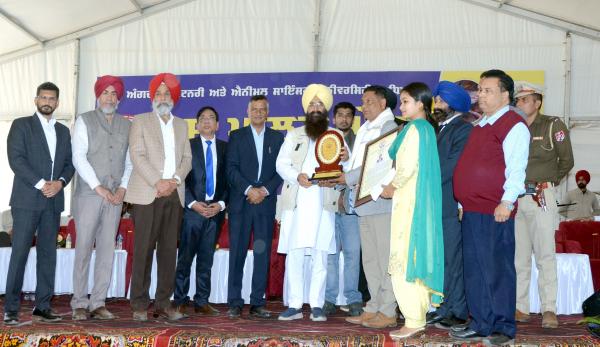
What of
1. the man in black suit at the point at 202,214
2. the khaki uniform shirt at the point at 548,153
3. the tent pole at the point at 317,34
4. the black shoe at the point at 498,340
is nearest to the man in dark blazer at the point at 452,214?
the black shoe at the point at 498,340

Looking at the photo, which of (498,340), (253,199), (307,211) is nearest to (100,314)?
(253,199)

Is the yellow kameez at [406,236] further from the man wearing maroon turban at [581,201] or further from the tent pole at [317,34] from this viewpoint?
the tent pole at [317,34]

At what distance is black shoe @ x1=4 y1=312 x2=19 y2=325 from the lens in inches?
182

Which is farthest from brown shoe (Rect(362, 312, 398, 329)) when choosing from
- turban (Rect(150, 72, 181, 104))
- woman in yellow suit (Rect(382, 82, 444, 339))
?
turban (Rect(150, 72, 181, 104))

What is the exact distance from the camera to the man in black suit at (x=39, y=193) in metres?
4.89

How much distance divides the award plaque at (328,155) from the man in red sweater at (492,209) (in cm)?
107

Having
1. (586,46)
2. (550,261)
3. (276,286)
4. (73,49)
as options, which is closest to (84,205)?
(276,286)

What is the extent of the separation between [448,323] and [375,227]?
82 cm

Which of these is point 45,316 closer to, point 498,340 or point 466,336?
point 466,336

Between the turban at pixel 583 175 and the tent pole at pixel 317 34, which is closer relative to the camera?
the turban at pixel 583 175

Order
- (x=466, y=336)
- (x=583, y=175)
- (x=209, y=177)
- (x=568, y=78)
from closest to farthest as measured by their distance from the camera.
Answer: (x=466, y=336)
(x=209, y=177)
(x=583, y=175)
(x=568, y=78)

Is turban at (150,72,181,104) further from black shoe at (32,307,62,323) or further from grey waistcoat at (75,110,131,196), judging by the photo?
black shoe at (32,307,62,323)

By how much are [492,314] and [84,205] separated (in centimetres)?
309

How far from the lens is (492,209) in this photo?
4031 mm
